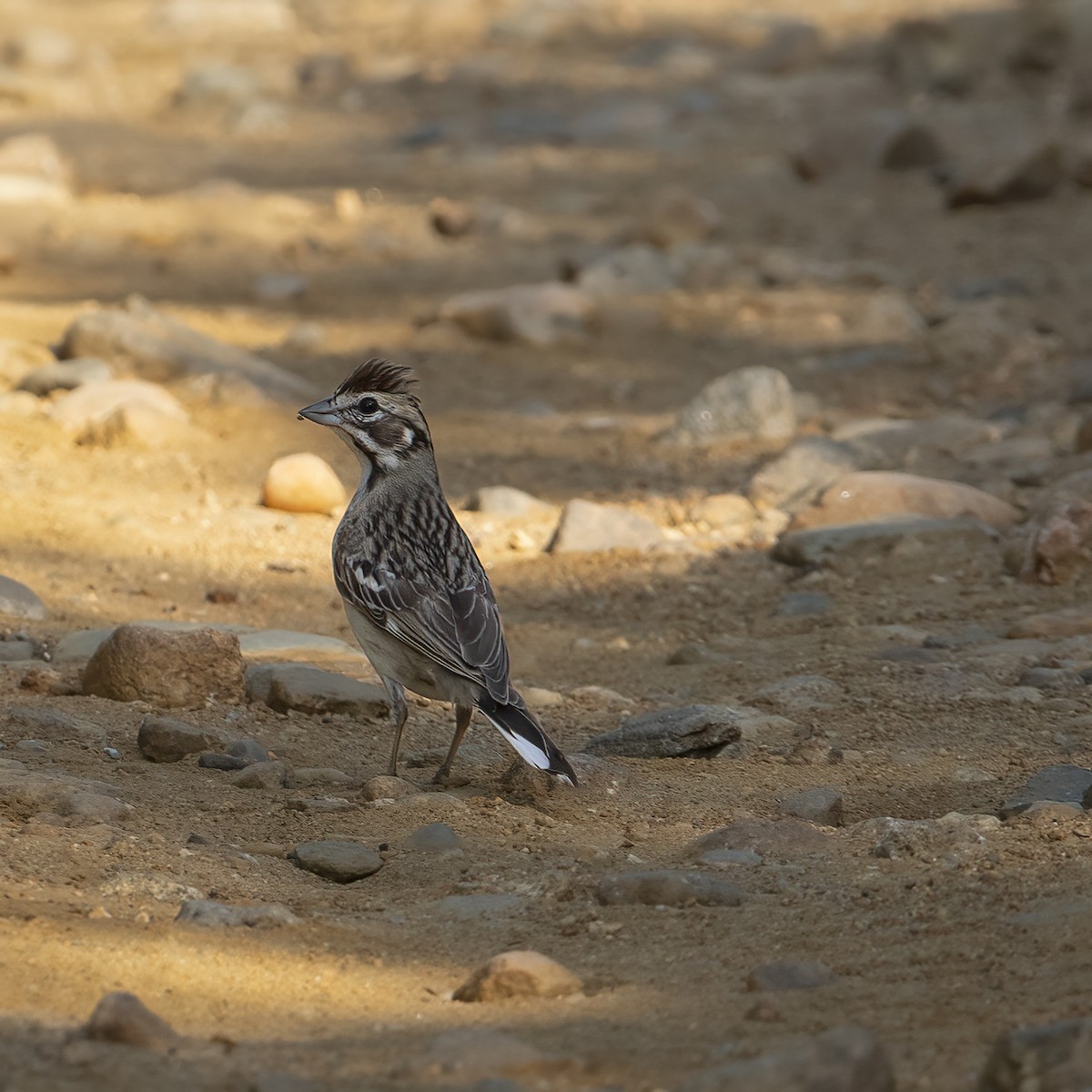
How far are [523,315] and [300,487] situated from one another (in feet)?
12.4

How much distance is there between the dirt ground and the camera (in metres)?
3.71

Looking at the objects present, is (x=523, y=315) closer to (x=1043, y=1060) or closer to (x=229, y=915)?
(x=229, y=915)

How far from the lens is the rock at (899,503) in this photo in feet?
27.8

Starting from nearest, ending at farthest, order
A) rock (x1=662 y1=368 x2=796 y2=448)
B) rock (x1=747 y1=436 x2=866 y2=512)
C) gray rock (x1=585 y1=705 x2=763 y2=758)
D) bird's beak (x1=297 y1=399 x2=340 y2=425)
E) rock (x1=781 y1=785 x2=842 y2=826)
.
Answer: rock (x1=781 y1=785 x2=842 y2=826) < gray rock (x1=585 y1=705 x2=763 y2=758) < bird's beak (x1=297 y1=399 x2=340 y2=425) < rock (x1=747 y1=436 x2=866 y2=512) < rock (x1=662 y1=368 x2=796 y2=448)

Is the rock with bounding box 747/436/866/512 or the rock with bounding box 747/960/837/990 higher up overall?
the rock with bounding box 747/960/837/990

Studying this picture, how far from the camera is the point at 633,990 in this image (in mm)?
3834

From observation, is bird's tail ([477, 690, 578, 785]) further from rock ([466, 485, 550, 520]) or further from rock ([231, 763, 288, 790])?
rock ([466, 485, 550, 520])

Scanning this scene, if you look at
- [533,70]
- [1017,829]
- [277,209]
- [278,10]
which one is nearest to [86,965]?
[1017,829]

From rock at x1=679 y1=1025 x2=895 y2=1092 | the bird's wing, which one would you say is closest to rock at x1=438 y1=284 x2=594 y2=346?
the bird's wing

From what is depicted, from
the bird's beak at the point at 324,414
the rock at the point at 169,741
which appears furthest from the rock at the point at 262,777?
the bird's beak at the point at 324,414

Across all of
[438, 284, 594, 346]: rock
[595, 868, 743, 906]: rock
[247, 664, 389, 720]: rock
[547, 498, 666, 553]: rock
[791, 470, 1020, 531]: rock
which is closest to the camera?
[595, 868, 743, 906]: rock

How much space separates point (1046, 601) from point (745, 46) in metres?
14.4

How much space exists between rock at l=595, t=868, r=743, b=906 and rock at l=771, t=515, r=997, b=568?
3.96 meters

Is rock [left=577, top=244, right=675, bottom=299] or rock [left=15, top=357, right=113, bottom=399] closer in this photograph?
rock [left=15, top=357, right=113, bottom=399]
